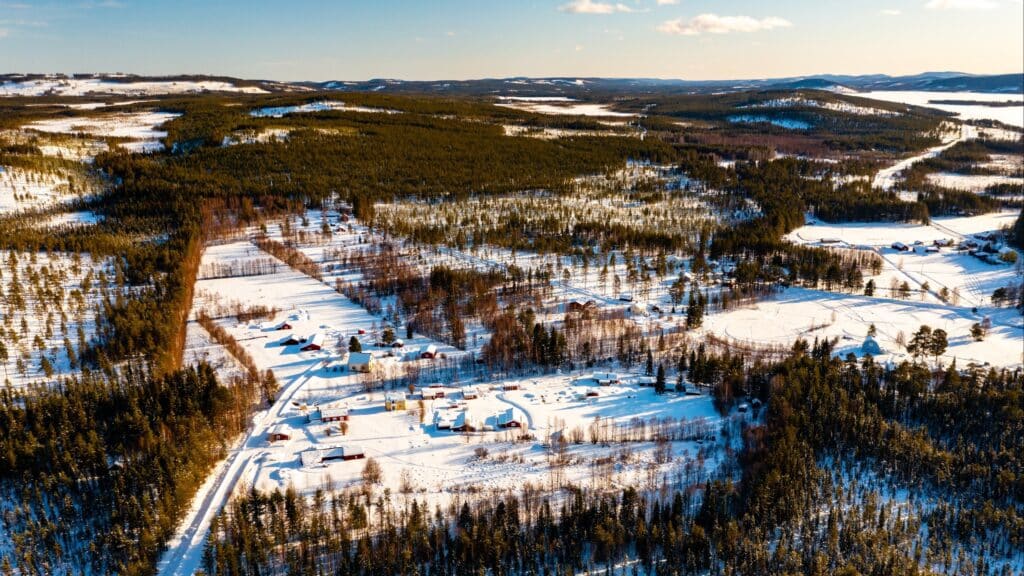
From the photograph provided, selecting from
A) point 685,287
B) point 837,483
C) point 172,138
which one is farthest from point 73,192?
point 837,483

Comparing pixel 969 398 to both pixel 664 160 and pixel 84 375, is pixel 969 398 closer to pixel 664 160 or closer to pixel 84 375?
pixel 84 375

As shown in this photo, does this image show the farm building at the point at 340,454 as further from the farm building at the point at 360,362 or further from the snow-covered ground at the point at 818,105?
the snow-covered ground at the point at 818,105

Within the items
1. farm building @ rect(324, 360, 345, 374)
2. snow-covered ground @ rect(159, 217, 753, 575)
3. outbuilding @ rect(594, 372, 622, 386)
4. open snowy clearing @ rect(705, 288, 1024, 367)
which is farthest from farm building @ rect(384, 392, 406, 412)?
open snowy clearing @ rect(705, 288, 1024, 367)

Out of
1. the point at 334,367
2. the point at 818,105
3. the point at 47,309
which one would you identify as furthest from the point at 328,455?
the point at 818,105

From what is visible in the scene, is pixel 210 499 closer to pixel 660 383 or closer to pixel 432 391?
pixel 432 391

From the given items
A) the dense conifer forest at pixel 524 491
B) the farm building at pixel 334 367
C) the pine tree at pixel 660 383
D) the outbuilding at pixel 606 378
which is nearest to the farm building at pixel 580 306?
the dense conifer forest at pixel 524 491

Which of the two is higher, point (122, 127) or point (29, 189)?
point (122, 127)
